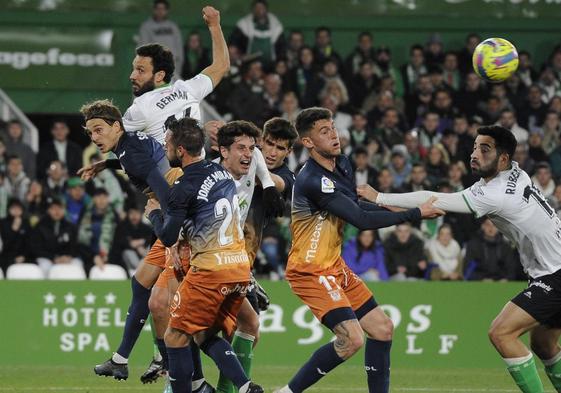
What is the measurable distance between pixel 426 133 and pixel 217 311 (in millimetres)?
10386

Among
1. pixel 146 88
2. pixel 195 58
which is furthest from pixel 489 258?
pixel 146 88

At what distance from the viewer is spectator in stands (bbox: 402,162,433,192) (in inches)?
703

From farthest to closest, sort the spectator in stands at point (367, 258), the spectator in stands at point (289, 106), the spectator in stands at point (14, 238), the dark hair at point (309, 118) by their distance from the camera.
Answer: the spectator in stands at point (289, 106) < the spectator in stands at point (14, 238) < the spectator in stands at point (367, 258) < the dark hair at point (309, 118)

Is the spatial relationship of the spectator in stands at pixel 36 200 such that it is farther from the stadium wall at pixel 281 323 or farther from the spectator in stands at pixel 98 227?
the stadium wall at pixel 281 323

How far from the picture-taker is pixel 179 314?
30.7ft

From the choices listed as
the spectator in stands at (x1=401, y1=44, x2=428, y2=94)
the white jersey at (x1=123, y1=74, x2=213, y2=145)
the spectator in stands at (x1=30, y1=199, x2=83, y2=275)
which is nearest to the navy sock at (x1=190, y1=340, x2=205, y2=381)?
the white jersey at (x1=123, y1=74, x2=213, y2=145)

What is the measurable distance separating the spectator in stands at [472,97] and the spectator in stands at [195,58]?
4298mm

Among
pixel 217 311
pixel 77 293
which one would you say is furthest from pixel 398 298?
pixel 217 311

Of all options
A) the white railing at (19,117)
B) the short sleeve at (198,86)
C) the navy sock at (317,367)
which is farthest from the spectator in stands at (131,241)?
the navy sock at (317,367)

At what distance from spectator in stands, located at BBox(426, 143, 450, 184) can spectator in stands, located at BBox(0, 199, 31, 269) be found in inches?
237

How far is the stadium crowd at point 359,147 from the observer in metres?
16.8

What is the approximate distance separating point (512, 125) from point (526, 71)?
161 cm

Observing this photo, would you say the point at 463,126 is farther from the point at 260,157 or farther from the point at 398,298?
the point at 260,157

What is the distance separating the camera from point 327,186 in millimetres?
9867
